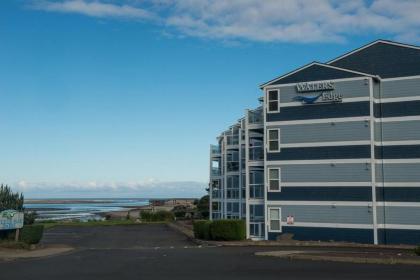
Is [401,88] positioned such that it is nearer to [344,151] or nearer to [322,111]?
[322,111]

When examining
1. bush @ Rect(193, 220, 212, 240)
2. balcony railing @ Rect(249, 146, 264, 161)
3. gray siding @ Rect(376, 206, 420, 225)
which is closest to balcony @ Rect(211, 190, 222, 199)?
balcony railing @ Rect(249, 146, 264, 161)

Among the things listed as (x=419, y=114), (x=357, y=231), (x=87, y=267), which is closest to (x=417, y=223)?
(x=357, y=231)

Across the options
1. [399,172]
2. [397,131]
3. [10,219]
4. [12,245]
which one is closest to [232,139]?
[397,131]

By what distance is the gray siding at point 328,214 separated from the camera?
32656 mm

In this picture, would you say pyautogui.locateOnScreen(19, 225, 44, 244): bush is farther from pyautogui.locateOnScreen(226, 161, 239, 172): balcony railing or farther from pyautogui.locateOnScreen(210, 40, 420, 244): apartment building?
pyautogui.locateOnScreen(226, 161, 239, 172): balcony railing

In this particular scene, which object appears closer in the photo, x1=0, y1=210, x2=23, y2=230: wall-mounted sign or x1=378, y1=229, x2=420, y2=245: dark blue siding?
x1=0, y1=210, x2=23, y2=230: wall-mounted sign

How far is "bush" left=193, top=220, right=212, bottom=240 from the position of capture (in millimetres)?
34938

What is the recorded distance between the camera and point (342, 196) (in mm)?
33281

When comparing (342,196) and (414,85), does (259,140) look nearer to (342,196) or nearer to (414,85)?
(342,196)

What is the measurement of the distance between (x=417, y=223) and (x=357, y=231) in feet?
10.8

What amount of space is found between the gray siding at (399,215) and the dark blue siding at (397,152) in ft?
9.59

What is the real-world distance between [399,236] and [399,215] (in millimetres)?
1176

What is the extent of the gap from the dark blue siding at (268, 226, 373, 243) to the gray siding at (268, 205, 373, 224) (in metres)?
0.47

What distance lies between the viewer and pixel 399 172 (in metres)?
32.6
